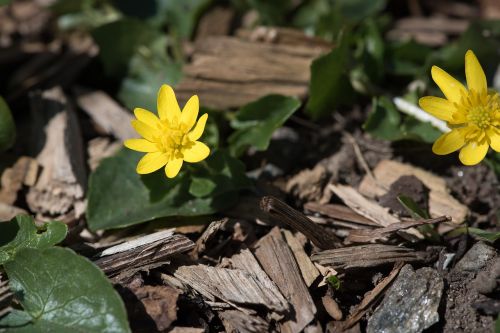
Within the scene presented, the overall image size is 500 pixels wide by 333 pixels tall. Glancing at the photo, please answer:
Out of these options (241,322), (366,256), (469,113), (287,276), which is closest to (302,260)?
(287,276)

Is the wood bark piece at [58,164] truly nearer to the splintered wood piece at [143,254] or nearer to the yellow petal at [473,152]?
the splintered wood piece at [143,254]

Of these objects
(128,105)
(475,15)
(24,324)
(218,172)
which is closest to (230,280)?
(218,172)

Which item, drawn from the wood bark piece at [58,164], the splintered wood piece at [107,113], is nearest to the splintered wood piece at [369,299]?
the wood bark piece at [58,164]

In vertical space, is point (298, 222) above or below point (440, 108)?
below

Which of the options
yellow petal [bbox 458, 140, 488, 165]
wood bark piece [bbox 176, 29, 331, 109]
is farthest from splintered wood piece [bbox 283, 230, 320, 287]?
wood bark piece [bbox 176, 29, 331, 109]

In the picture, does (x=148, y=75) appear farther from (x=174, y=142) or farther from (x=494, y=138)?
(x=494, y=138)
